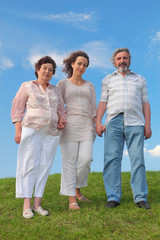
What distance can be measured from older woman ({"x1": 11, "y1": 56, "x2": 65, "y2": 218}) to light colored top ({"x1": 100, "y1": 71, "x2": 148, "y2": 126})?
0.99 meters

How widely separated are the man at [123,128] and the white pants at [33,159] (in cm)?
101

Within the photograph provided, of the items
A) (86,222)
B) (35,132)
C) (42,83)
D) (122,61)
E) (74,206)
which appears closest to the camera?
(86,222)

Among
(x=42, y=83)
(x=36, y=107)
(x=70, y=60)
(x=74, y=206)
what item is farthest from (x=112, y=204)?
(x=70, y=60)

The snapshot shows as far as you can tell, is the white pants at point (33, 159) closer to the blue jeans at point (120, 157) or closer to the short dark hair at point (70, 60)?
the blue jeans at point (120, 157)

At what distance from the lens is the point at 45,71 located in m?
4.77

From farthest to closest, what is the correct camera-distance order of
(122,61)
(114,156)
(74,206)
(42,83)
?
(122,61), (114,156), (74,206), (42,83)

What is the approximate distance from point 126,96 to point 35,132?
1.71m

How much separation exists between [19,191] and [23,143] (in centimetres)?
77

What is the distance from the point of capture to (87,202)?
18.0ft

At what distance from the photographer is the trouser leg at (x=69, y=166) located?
500cm

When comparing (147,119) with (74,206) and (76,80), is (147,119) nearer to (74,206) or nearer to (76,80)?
(76,80)

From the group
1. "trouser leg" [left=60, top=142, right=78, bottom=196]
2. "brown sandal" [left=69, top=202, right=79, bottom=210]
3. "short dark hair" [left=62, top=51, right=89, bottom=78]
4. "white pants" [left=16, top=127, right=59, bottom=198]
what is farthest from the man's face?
"brown sandal" [left=69, top=202, right=79, bottom=210]

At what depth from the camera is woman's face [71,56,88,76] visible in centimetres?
512

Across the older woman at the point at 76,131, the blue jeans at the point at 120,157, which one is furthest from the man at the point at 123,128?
the older woman at the point at 76,131
